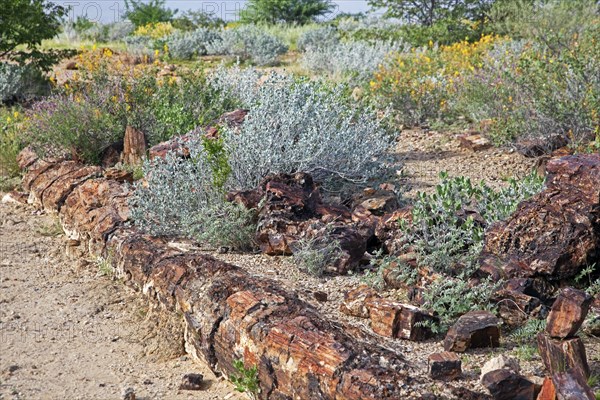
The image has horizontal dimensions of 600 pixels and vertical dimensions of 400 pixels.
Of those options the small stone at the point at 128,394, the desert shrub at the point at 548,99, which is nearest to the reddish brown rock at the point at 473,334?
Result: the small stone at the point at 128,394

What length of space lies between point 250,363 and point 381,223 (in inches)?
69.8

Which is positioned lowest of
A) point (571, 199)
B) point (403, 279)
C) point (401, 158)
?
point (401, 158)

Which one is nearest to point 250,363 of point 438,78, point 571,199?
point 571,199

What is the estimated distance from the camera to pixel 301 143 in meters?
6.55

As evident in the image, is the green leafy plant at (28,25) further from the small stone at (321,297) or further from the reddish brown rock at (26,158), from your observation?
the small stone at (321,297)

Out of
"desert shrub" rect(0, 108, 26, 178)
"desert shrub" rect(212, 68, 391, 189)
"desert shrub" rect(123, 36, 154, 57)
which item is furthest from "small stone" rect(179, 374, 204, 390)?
"desert shrub" rect(123, 36, 154, 57)

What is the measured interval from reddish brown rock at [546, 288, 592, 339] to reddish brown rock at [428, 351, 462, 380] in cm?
42

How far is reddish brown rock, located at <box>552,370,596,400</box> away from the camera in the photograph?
9.82ft

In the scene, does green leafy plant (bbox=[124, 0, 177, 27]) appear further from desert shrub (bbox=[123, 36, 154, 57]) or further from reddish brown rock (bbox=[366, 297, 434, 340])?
reddish brown rock (bbox=[366, 297, 434, 340])

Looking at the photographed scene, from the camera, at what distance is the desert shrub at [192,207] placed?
563 centimetres

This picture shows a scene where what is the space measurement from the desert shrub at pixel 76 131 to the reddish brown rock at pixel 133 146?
12.9 inches

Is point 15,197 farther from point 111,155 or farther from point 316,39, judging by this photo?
point 316,39

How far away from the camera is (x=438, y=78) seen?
11.5 meters

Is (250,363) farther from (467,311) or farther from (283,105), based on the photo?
(283,105)
